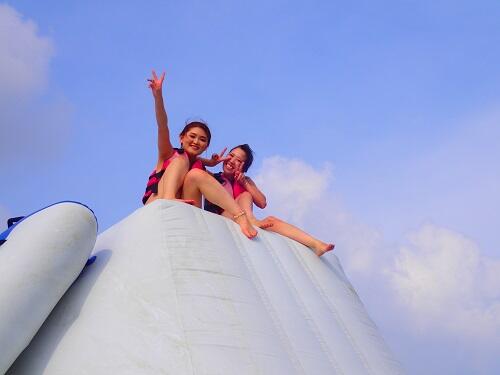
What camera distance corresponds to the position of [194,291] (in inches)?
70.5

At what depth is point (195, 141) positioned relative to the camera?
2.97m

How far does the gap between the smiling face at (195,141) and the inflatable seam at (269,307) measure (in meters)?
0.76

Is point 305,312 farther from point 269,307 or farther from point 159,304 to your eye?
point 159,304

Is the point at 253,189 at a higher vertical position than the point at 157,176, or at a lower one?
higher

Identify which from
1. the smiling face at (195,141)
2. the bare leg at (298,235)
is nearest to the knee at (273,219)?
the bare leg at (298,235)

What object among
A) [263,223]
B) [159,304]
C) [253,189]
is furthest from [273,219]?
[159,304]

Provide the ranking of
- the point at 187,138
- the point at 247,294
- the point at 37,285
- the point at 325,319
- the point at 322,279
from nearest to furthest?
the point at 37,285 → the point at 247,294 → the point at 325,319 → the point at 322,279 → the point at 187,138

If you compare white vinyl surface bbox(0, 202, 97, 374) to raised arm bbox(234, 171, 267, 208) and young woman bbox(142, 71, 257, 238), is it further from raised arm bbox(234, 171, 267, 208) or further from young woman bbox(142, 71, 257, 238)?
raised arm bbox(234, 171, 267, 208)

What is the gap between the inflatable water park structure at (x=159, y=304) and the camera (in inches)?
62.3

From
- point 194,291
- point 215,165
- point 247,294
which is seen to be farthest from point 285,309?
point 215,165

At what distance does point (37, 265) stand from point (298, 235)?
136 centimetres

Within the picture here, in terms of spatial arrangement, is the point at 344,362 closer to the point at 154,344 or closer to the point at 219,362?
the point at 219,362

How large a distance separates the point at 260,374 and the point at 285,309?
1.47ft

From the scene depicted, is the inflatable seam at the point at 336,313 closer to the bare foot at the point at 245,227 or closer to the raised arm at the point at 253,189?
the bare foot at the point at 245,227
